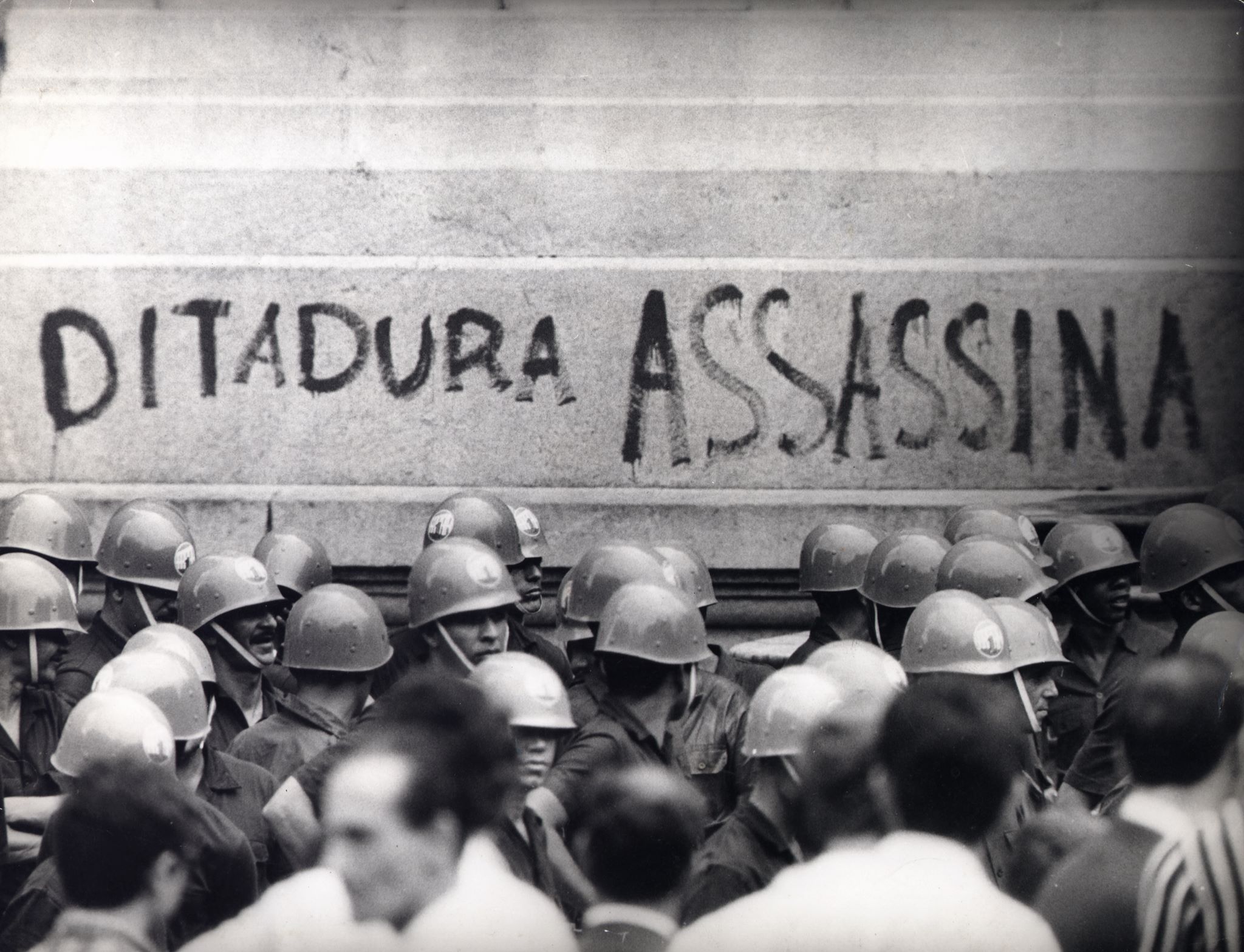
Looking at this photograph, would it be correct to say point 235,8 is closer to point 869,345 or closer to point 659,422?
point 659,422

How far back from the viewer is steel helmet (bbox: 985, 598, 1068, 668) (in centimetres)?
585

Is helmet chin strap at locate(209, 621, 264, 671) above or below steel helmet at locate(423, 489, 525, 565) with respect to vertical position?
below

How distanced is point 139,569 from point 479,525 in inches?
52.2

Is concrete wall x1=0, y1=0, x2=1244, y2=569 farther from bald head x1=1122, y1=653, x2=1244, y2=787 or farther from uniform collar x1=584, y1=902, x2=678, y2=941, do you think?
→ uniform collar x1=584, y1=902, x2=678, y2=941

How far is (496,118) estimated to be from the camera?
8.77 metres

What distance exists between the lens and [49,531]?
25.0 feet

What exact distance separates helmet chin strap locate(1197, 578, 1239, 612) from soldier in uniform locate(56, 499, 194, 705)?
3809mm

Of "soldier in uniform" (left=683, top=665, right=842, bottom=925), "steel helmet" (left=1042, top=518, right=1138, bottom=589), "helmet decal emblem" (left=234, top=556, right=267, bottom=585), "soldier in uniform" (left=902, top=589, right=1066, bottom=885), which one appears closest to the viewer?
"soldier in uniform" (left=683, top=665, right=842, bottom=925)

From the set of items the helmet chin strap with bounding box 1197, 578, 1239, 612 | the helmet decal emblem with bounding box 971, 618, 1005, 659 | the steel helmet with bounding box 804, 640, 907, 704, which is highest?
the steel helmet with bounding box 804, 640, 907, 704

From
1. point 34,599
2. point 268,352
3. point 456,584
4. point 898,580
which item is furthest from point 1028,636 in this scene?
point 268,352

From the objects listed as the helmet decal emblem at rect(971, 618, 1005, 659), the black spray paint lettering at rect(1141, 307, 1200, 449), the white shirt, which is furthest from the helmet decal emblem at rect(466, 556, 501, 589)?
the black spray paint lettering at rect(1141, 307, 1200, 449)

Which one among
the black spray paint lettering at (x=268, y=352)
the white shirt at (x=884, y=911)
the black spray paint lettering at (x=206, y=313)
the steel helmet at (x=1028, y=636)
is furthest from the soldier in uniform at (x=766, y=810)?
the black spray paint lettering at (x=206, y=313)

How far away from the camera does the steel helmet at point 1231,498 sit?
752 cm

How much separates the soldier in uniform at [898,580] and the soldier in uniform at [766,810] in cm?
203
